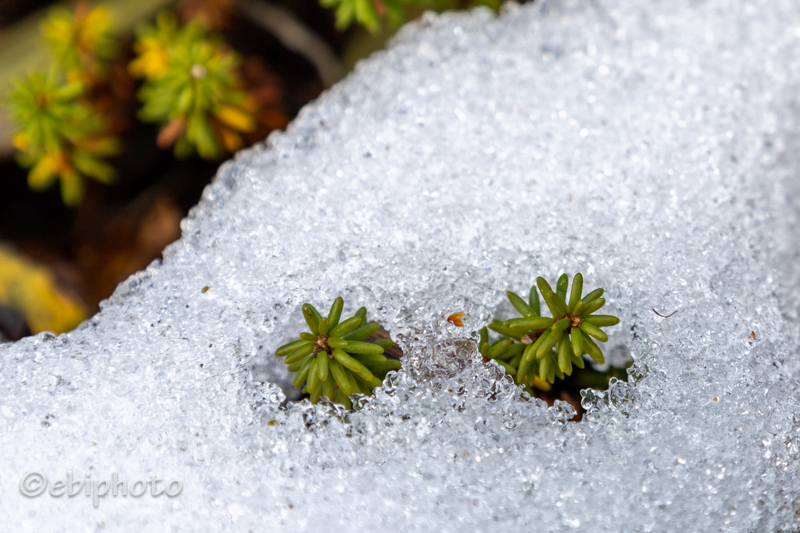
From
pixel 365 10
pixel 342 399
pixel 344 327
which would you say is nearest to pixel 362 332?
pixel 344 327

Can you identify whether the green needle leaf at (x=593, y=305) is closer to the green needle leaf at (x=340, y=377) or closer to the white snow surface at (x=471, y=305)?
the white snow surface at (x=471, y=305)

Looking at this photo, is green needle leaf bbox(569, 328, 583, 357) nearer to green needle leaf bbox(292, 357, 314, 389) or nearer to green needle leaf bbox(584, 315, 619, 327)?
green needle leaf bbox(584, 315, 619, 327)

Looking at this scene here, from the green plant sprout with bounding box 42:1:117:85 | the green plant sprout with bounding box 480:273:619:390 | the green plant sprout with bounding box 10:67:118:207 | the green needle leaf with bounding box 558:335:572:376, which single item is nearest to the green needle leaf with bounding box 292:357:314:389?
the green plant sprout with bounding box 480:273:619:390

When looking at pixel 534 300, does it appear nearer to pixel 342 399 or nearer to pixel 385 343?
pixel 385 343

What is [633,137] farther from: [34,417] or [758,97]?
[34,417]

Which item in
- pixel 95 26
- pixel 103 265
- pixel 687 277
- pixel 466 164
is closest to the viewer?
pixel 687 277

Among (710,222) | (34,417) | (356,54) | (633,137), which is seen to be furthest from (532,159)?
(34,417)
